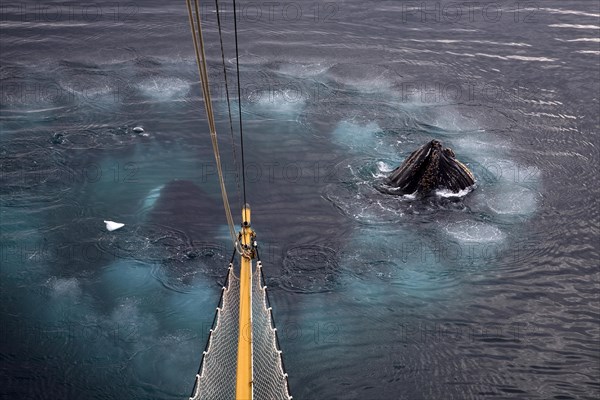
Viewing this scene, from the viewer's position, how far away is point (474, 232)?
20828mm

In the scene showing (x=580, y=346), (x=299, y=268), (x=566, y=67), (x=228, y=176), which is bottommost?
(x=580, y=346)

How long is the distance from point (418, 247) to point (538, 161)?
658 cm

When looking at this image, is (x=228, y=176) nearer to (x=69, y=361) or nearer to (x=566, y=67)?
(x=69, y=361)

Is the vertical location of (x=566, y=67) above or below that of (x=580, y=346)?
above

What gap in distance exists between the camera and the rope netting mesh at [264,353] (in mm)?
14195

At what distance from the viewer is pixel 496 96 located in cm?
2722

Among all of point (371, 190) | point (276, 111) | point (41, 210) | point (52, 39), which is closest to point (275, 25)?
point (276, 111)

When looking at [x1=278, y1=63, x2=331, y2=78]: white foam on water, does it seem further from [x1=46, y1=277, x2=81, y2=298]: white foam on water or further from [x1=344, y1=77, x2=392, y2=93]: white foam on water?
[x1=46, y1=277, x2=81, y2=298]: white foam on water

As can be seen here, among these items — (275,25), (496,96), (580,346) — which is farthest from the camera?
(275,25)

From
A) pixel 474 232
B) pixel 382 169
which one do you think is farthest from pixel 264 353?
pixel 382 169

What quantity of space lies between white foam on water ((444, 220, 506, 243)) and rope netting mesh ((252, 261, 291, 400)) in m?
7.01

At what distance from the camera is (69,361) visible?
16.2 m

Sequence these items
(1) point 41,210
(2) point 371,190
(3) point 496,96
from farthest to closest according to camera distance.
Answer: (3) point 496,96
(2) point 371,190
(1) point 41,210

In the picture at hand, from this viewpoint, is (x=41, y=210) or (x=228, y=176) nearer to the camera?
(x=41, y=210)
